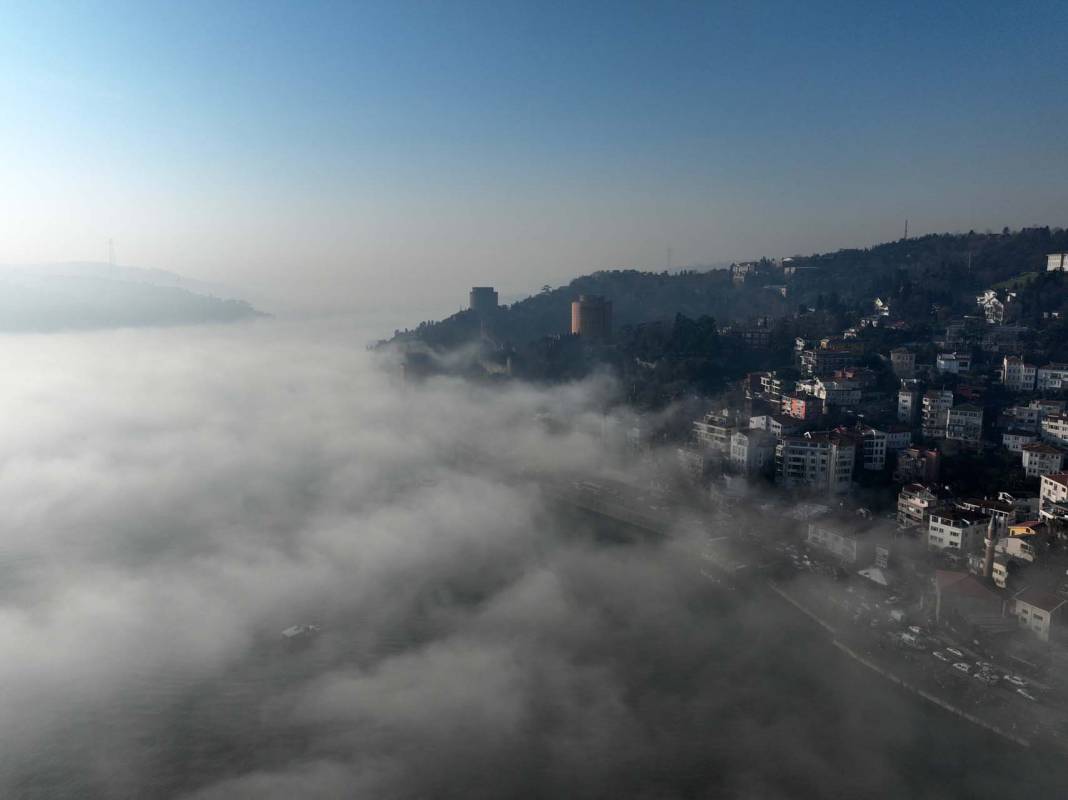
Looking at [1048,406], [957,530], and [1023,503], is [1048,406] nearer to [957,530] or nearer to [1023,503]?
[1023,503]

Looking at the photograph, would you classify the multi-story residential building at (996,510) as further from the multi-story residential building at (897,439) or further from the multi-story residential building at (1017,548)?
the multi-story residential building at (897,439)

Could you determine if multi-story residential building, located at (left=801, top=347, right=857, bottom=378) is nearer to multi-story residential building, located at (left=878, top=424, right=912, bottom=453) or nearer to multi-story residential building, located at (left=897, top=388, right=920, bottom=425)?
→ multi-story residential building, located at (left=897, top=388, right=920, bottom=425)

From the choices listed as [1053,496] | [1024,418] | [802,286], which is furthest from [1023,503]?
[802,286]

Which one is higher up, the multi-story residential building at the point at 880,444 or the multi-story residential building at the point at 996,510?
the multi-story residential building at the point at 880,444

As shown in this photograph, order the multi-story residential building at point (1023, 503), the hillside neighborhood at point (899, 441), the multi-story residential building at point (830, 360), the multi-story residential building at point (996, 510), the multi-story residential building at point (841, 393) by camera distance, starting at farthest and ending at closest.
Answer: the multi-story residential building at point (830, 360) → the multi-story residential building at point (841, 393) → the multi-story residential building at point (1023, 503) → the multi-story residential building at point (996, 510) → the hillside neighborhood at point (899, 441)

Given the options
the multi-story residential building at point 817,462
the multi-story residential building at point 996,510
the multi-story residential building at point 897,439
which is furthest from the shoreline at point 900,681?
the multi-story residential building at point 897,439

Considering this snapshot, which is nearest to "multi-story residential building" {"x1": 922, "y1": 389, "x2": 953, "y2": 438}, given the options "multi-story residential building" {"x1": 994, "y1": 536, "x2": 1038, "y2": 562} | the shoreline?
"multi-story residential building" {"x1": 994, "y1": 536, "x2": 1038, "y2": 562}
